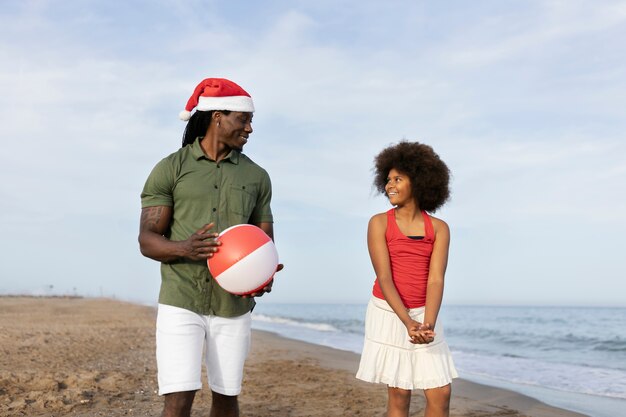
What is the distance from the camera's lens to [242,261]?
3.56 m

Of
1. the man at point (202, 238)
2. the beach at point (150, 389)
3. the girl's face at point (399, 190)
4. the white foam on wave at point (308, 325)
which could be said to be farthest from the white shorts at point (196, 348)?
the white foam on wave at point (308, 325)

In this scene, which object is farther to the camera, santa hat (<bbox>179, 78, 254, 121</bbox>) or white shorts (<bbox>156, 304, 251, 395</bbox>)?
santa hat (<bbox>179, 78, 254, 121</bbox>)

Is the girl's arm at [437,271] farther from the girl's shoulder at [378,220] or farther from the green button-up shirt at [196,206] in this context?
the green button-up shirt at [196,206]

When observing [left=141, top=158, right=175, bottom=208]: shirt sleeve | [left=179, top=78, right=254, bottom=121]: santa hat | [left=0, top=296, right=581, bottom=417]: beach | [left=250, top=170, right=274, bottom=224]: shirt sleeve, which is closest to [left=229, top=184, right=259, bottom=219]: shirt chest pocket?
[left=250, top=170, right=274, bottom=224]: shirt sleeve

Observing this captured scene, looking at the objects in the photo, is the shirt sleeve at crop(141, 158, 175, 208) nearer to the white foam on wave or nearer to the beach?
the beach

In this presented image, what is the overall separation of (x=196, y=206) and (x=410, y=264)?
1.42m

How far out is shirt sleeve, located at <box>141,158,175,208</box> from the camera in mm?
3746

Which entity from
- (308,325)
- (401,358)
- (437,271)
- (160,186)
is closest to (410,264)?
(437,271)

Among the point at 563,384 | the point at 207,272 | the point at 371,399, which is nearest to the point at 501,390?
the point at 563,384

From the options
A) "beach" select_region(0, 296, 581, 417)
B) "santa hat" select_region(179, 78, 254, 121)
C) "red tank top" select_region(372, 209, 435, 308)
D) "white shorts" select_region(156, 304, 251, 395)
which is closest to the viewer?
"white shorts" select_region(156, 304, 251, 395)

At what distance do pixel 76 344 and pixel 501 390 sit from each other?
7687 millimetres

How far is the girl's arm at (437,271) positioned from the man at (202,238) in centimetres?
100

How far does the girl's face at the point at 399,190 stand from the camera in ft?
14.3

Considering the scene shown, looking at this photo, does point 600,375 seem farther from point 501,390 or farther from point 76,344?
point 76,344
